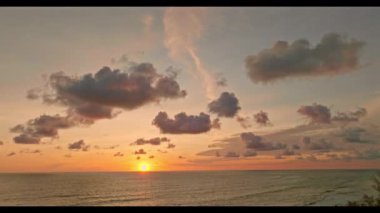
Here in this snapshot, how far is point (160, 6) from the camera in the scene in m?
2.28

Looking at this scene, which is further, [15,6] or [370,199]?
[370,199]

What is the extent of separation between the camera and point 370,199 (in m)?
5.04
